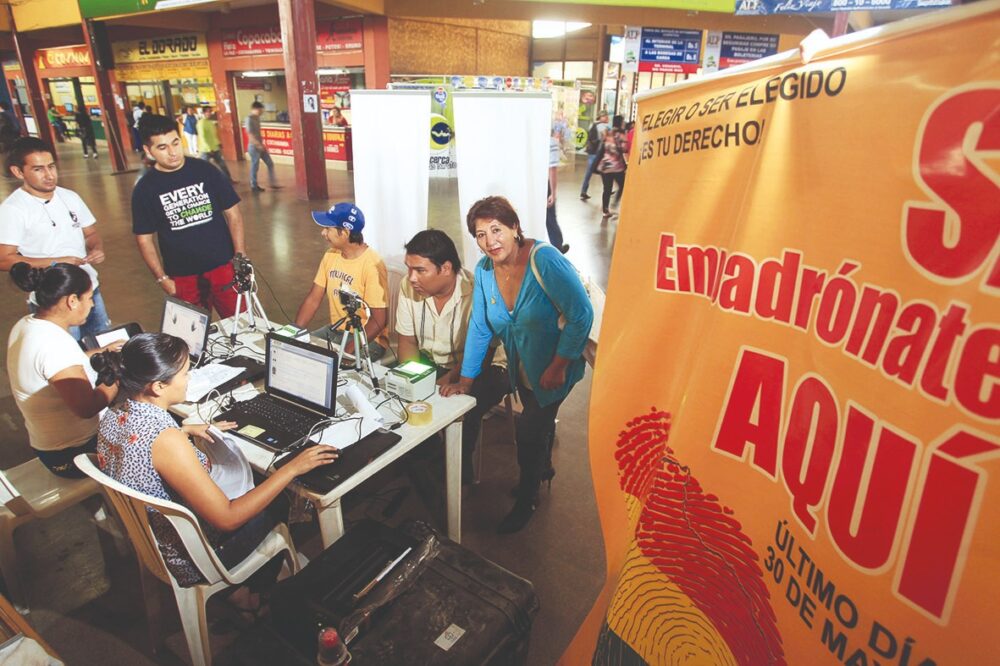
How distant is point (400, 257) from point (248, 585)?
2386 millimetres

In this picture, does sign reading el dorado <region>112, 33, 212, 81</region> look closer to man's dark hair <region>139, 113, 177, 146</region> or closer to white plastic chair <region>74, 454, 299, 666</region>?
man's dark hair <region>139, 113, 177, 146</region>

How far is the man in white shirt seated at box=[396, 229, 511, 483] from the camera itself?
2.61m

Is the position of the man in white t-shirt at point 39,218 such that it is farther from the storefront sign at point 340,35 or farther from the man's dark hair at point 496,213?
the storefront sign at point 340,35

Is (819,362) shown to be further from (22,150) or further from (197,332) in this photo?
(22,150)

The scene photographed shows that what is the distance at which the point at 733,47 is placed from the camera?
1054 centimetres

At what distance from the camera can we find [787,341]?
38.3 inches

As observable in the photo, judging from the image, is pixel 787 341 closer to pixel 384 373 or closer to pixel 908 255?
pixel 908 255

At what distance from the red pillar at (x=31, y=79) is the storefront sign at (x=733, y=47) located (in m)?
16.9

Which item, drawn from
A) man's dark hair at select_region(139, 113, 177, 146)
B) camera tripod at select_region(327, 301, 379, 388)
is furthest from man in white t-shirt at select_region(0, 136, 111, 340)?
camera tripod at select_region(327, 301, 379, 388)

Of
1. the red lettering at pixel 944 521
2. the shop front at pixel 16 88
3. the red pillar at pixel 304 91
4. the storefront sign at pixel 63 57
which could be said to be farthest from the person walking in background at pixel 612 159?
the shop front at pixel 16 88

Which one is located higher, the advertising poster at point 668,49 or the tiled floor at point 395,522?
the advertising poster at point 668,49

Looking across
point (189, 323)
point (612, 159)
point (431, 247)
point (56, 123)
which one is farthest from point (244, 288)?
point (56, 123)

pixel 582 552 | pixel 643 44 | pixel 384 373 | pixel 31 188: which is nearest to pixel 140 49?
pixel 643 44

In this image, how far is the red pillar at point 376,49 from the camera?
10.5 m
